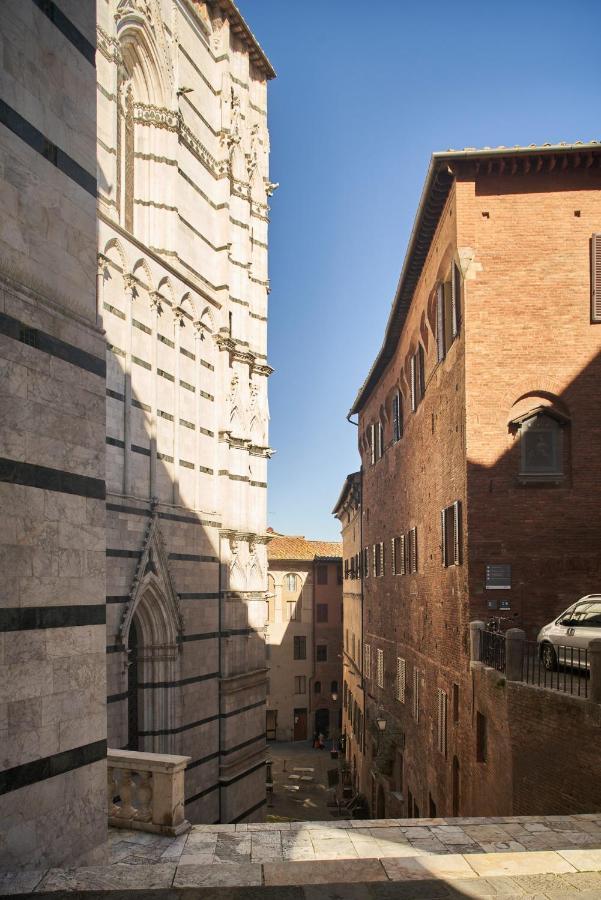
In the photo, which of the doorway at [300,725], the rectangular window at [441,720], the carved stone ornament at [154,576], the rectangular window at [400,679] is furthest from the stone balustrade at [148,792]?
the doorway at [300,725]

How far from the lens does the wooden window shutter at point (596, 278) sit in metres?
16.9

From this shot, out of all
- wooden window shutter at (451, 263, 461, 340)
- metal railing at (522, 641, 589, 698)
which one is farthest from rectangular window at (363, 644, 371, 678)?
metal railing at (522, 641, 589, 698)

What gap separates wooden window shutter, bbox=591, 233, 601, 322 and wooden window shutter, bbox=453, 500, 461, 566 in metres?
4.83

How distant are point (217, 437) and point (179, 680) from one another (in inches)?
233

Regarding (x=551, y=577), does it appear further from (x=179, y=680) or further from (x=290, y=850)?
(x=290, y=850)

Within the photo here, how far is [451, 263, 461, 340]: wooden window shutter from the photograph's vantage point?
17500 millimetres

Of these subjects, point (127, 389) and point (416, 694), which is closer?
point (127, 389)

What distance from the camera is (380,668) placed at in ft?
102

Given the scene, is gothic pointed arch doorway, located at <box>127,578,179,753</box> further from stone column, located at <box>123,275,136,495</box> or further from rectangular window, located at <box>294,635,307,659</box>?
rectangular window, located at <box>294,635,307,659</box>

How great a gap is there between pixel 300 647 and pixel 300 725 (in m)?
5.08

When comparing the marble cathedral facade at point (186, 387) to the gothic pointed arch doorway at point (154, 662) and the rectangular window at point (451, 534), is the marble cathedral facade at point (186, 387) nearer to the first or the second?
the gothic pointed arch doorway at point (154, 662)

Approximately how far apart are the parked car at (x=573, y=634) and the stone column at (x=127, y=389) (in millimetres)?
8219

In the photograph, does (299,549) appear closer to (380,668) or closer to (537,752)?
(380,668)

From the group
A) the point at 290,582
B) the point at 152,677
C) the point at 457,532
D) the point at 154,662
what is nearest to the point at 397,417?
the point at 457,532
